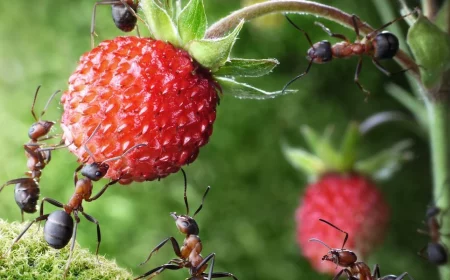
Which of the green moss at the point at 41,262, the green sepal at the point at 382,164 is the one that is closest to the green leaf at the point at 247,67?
the green moss at the point at 41,262

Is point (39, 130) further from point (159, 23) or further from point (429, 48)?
point (429, 48)

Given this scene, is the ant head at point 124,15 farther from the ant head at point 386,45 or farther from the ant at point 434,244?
the ant at point 434,244

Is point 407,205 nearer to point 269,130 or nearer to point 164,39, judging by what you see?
point 269,130

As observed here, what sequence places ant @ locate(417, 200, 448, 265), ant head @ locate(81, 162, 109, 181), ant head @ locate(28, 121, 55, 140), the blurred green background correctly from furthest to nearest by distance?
the blurred green background < ant @ locate(417, 200, 448, 265) < ant head @ locate(28, 121, 55, 140) < ant head @ locate(81, 162, 109, 181)

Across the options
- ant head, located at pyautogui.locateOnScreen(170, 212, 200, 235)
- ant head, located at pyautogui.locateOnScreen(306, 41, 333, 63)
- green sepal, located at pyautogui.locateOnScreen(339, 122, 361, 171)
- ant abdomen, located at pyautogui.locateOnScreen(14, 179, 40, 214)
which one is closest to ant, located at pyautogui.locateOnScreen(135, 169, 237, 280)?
ant head, located at pyautogui.locateOnScreen(170, 212, 200, 235)

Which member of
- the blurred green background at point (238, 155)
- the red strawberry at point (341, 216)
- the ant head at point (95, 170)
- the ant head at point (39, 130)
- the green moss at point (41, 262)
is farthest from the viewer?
the blurred green background at point (238, 155)

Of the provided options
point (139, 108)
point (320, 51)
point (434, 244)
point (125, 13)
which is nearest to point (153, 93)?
point (139, 108)

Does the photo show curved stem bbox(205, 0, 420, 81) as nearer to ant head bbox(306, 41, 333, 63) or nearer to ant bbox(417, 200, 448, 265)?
ant head bbox(306, 41, 333, 63)
